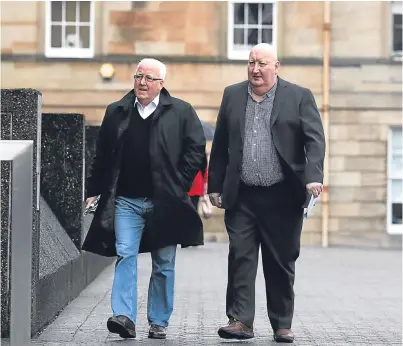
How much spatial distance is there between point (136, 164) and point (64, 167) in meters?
2.68

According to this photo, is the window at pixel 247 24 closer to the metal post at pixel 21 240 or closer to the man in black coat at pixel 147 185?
the man in black coat at pixel 147 185

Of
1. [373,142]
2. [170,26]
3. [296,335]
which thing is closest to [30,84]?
[170,26]

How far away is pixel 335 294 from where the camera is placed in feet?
39.0

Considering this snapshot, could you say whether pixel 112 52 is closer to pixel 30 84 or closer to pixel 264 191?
pixel 30 84

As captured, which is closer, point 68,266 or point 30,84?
point 68,266

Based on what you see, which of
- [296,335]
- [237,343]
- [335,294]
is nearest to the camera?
[237,343]

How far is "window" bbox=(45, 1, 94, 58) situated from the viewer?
23.9 m

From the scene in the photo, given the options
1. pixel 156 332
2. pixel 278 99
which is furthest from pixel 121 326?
pixel 278 99

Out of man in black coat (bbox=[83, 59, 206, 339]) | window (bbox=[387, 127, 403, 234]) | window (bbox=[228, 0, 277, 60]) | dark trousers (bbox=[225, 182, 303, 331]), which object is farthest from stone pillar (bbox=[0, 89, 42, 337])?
window (bbox=[387, 127, 403, 234])

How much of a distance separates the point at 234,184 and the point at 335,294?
15.0ft

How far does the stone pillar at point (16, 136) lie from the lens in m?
7.32

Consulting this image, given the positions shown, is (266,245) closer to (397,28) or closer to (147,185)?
(147,185)

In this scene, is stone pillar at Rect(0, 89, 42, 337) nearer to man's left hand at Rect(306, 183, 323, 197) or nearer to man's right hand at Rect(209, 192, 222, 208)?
man's right hand at Rect(209, 192, 222, 208)

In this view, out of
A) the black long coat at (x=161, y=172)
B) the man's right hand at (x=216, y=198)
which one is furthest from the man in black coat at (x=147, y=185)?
the man's right hand at (x=216, y=198)
